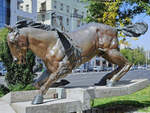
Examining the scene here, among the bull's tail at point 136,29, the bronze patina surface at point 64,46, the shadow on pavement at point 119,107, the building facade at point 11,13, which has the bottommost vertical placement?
the shadow on pavement at point 119,107

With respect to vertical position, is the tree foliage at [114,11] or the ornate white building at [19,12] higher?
the ornate white building at [19,12]

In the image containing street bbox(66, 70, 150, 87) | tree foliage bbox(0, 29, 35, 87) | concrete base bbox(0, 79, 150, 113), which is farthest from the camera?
street bbox(66, 70, 150, 87)

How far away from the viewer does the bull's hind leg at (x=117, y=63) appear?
6.18 meters

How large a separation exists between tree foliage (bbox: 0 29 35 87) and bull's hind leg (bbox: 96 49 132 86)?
148 inches

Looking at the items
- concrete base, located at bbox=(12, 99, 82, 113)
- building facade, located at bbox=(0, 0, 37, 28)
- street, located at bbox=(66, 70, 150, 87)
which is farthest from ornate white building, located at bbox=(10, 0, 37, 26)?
concrete base, located at bbox=(12, 99, 82, 113)

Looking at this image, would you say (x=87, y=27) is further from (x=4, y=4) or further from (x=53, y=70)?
(x=4, y=4)

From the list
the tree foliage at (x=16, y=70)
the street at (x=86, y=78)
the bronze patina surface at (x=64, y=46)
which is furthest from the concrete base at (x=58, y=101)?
the street at (x=86, y=78)

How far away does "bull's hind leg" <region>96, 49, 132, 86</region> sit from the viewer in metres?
6.18

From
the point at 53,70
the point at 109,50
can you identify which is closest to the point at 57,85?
the point at 53,70

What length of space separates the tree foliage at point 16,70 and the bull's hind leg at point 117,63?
375 cm

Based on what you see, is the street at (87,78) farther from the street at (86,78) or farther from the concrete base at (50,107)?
the concrete base at (50,107)

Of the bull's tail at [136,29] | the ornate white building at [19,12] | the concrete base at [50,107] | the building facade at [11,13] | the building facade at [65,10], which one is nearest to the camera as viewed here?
the concrete base at [50,107]

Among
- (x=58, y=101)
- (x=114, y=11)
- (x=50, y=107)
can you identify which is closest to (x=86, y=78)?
(x=114, y=11)

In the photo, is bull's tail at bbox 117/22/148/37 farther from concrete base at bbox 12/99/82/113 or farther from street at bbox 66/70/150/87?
street at bbox 66/70/150/87
